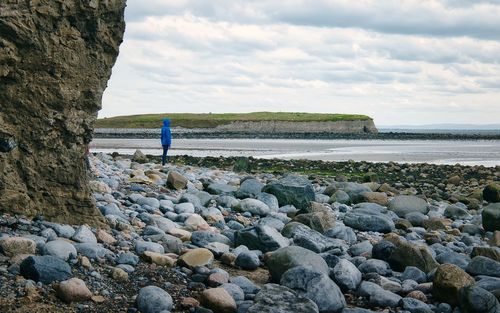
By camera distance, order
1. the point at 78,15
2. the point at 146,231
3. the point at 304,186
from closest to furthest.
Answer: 1. the point at 78,15
2. the point at 146,231
3. the point at 304,186

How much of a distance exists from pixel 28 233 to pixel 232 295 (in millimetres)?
2587

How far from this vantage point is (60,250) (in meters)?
7.16

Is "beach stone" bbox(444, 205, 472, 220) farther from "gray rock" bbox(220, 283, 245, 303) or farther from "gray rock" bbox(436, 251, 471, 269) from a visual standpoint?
"gray rock" bbox(220, 283, 245, 303)

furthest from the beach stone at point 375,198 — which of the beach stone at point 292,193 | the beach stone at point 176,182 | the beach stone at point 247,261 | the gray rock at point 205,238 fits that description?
the beach stone at point 247,261

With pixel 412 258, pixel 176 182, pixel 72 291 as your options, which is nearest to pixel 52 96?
pixel 72 291

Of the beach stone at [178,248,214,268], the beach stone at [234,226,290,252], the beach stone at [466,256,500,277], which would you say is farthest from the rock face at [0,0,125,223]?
the beach stone at [466,256,500,277]

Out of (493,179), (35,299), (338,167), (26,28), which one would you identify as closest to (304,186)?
(26,28)

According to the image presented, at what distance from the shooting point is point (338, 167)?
97.6 ft

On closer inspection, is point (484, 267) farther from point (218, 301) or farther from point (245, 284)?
point (218, 301)

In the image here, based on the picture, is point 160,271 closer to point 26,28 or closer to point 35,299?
point 35,299

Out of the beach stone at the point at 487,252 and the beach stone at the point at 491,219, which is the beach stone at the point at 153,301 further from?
the beach stone at the point at 491,219

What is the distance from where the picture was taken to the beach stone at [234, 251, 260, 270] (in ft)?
26.4

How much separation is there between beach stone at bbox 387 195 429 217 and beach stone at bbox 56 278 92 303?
873 centimetres

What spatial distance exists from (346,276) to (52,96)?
13.5 feet
